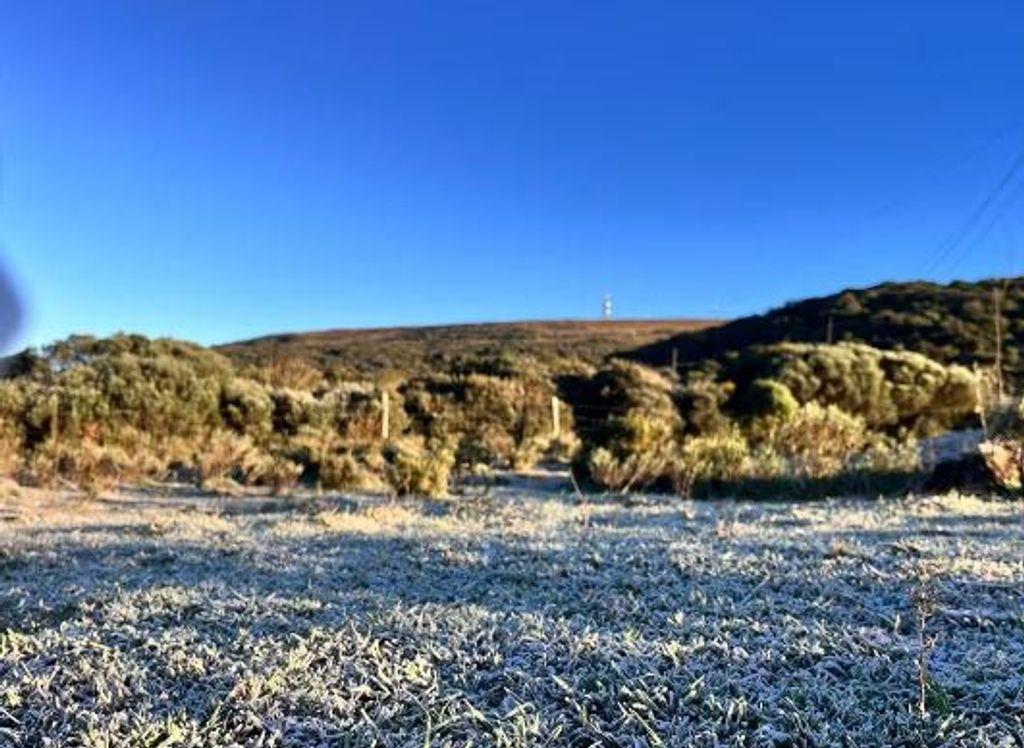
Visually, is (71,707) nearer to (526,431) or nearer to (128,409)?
(128,409)

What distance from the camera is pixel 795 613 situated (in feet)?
A: 14.3

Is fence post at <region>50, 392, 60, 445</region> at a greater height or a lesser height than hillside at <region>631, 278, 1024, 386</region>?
lesser

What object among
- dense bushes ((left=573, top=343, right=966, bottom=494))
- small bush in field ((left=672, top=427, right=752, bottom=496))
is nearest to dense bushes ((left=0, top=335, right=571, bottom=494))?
dense bushes ((left=573, top=343, right=966, bottom=494))

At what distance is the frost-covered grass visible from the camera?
10.1 ft

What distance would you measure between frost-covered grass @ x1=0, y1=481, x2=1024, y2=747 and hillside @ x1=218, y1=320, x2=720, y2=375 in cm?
3114

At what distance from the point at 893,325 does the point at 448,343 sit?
22.9 m

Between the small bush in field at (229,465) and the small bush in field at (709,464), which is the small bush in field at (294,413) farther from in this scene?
the small bush in field at (709,464)

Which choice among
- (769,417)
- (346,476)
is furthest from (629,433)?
(769,417)

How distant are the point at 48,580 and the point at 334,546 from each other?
1836 millimetres

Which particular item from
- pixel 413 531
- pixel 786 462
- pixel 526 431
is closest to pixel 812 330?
pixel 526 431

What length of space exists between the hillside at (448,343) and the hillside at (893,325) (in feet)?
17.3

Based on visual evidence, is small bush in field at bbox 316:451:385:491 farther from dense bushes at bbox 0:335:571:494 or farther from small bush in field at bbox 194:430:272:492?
small bush in field at bbox 194:430:272:492

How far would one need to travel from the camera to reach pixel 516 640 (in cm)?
384

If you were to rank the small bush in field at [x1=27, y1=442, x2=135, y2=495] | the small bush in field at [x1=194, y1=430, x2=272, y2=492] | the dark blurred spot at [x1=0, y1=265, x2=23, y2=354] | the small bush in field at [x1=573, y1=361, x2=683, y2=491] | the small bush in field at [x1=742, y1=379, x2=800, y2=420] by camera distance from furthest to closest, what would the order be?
1. the small bush in field at [x1=742, y1=379, x2=800, y2=420]
2. the small bush in field at [x1=573, y1=361, x2=683, y2=491]
3. the small bush in field at [x1=194, y1=430, x2=272, y2=492]
4. the small bush in field at [x1=27, y1=442, x2=135, y2=495]
5. the dark blurred spot at [x1=0, y1=265, x2=23, y2=354]
